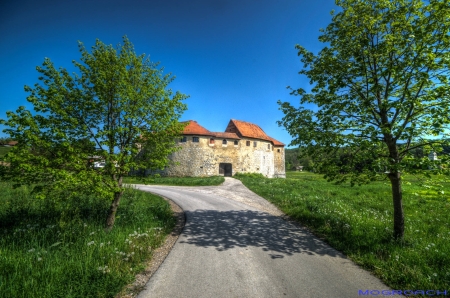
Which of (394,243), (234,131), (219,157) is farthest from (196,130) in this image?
(394,243)

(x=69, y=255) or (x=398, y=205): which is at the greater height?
(x=398, y=205)

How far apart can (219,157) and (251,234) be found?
25.3 m

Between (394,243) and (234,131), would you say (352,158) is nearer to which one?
(394,243)

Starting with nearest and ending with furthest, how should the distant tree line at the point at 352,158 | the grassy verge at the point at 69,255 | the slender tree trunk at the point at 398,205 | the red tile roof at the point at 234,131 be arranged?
1. the grassy verge at the point at 69,255
2. the distant tree line at the point at 352,158
3. the slender tree trunk at the point at 398,205
4. the red tile roof at the point at 234,131

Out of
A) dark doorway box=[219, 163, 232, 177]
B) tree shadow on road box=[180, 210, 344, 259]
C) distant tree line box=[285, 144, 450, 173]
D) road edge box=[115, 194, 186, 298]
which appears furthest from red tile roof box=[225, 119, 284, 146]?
distant tree line box=[285, 144, 450, 173]

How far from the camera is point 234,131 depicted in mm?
35812

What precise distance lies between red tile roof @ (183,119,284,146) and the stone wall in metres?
0.74

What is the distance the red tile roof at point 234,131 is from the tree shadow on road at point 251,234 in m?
22.1

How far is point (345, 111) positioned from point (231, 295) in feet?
19.3

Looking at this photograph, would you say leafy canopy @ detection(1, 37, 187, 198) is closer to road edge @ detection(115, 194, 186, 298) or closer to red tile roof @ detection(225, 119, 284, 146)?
road edge @ detection(115, 194, 186, 298)

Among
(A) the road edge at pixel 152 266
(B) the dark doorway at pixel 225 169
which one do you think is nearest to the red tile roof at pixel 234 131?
(B) the dark doorway at pixel 225 169

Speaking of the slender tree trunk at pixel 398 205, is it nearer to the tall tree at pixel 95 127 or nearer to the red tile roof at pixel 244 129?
the tall tree at pixel 95 127

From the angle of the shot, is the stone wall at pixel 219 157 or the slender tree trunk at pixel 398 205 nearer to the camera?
the slender tree trunk at pixel 398 205

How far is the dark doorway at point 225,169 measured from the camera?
109 feet
